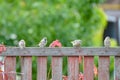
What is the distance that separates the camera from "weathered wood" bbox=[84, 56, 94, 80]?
456 centimetres

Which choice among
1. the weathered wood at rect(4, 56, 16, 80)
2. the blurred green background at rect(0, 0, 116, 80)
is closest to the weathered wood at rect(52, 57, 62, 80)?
the weathered wood at rect(4, 56, 16, 80)

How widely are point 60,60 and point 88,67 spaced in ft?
0.81

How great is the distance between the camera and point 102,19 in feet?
32.1

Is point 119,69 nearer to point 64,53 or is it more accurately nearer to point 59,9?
point 64,53

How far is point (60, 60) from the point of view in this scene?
456 centimetres

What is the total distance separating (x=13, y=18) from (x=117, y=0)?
1206cm

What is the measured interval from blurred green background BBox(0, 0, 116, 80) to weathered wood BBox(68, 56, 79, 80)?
11.9ft

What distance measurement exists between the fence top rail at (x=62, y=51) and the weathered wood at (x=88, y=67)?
0.18 feet

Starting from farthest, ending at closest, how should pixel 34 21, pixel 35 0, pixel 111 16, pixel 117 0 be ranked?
pixel 117 0, pixel 111 16, pixel 35 0, pixel 34 21

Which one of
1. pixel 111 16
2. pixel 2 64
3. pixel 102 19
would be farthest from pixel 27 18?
pixel 111 16

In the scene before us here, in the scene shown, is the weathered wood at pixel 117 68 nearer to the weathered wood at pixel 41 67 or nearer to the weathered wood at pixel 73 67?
the weathered wood at pixel 73 67

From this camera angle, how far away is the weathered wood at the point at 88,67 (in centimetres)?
456

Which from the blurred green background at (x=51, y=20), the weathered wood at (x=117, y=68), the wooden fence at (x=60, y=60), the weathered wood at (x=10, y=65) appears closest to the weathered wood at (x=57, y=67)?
the wooden fence at (x=60, y=60)

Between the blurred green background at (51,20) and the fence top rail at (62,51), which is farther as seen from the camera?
the blurred green background at (51,20)
